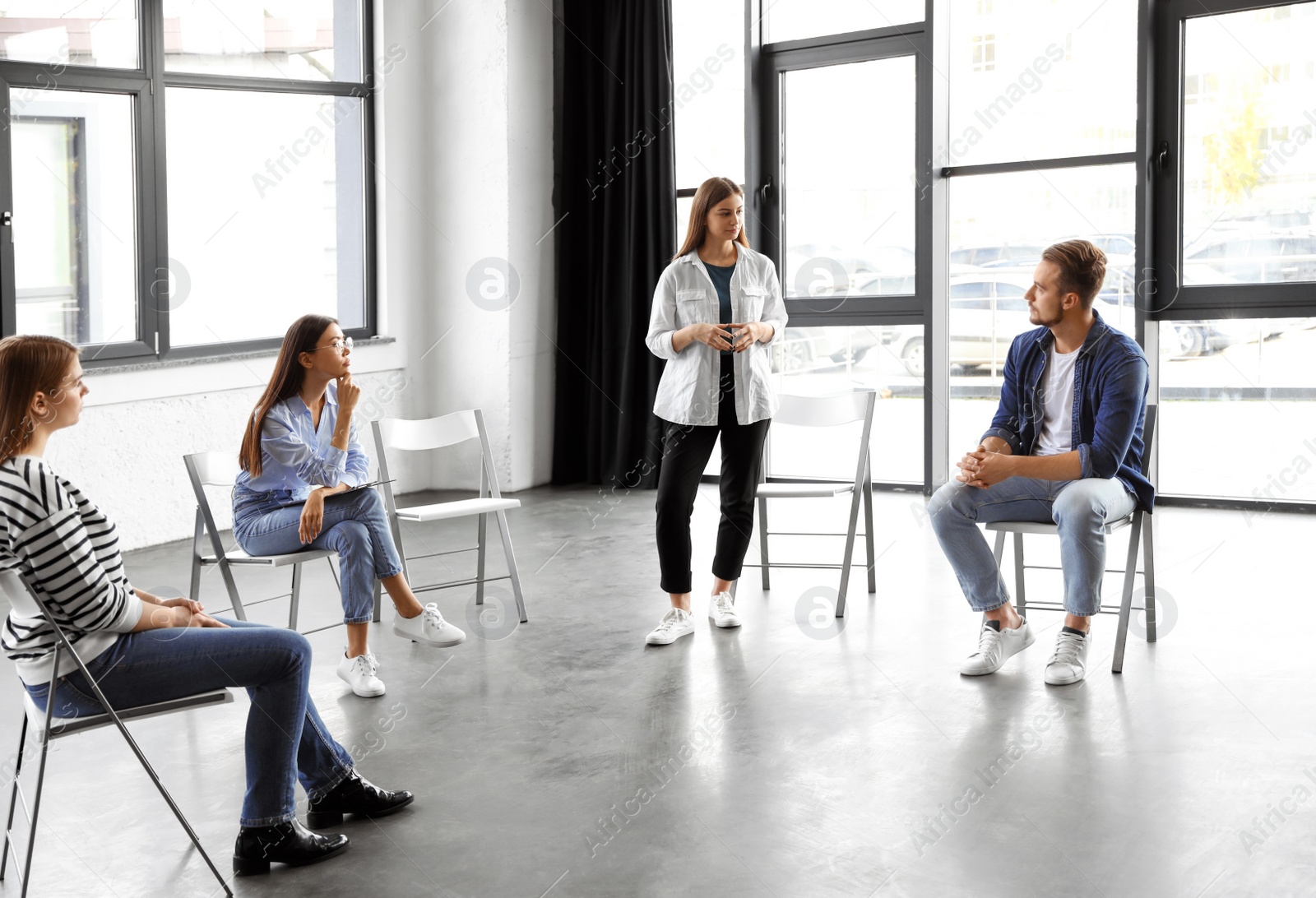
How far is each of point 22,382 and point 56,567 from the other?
1.01 ft

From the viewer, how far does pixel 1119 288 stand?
19.1 feet

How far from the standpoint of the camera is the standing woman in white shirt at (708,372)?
3713 millimetres

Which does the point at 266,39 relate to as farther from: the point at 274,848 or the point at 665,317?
the point at 274,848

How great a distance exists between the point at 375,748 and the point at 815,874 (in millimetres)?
1155

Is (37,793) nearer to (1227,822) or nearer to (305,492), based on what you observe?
(305,492)

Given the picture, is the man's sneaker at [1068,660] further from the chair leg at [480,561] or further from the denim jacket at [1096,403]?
the chair leg at [480,561]

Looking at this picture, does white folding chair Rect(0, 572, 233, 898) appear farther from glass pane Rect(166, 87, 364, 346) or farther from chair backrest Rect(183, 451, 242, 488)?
glass pane Rect(166, 87, 364, 346)

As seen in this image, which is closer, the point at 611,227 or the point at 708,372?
the point at 708,372

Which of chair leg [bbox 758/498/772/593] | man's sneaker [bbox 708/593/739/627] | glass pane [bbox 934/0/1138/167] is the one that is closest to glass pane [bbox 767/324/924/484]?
glass pane [bbox 934/0/1138/167]

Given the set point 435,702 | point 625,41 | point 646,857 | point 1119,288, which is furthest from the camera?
point 625,41

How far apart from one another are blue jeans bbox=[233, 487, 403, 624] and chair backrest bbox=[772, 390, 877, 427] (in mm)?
1461

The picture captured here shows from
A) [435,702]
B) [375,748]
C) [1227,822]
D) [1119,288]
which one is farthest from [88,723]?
[1119,288]

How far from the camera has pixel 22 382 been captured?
2055 mm

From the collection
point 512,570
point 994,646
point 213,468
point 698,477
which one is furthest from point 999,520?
point 213,468
